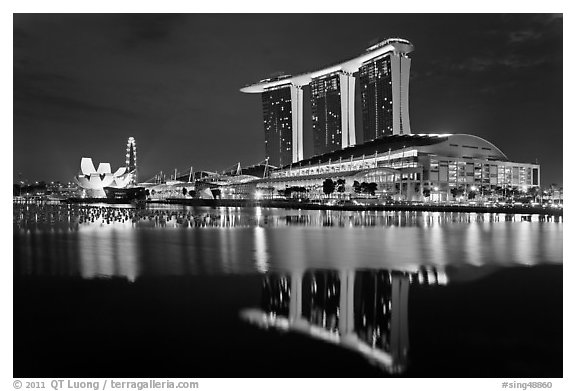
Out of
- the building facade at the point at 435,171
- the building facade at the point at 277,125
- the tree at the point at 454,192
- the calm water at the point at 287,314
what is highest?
the building facade at the point at 277,125

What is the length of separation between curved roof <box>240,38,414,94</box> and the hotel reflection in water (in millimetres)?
60992

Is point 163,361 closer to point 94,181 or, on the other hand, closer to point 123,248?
point 123,248

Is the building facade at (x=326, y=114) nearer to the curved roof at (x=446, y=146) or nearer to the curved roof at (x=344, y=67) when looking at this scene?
the curved roof at (x=344, y=67)

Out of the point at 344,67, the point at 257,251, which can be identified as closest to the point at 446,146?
the point at 344,67

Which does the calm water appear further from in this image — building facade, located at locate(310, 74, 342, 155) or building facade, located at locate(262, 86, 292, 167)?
building facade, located at locate(262, 86, 292, 167)

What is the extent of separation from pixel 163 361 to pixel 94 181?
66065 mm

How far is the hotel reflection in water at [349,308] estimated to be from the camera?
416 centimetres

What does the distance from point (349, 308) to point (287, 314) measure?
72 centimetres

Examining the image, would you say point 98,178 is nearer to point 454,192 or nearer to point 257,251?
point 454,192

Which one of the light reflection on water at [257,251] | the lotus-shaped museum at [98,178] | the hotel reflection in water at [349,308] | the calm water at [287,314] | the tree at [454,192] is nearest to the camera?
the calm water at [287,314]

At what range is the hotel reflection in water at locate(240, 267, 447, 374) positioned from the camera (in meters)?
4.16

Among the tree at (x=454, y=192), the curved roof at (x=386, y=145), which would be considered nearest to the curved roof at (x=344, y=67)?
the curved roof at (x=386, y=145)

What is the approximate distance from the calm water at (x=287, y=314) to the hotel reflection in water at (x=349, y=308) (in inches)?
0.8

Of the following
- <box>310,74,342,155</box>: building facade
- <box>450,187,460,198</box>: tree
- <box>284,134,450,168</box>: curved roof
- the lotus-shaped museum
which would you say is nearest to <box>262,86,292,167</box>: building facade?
<box>310,74,342,155</box>: building facade
